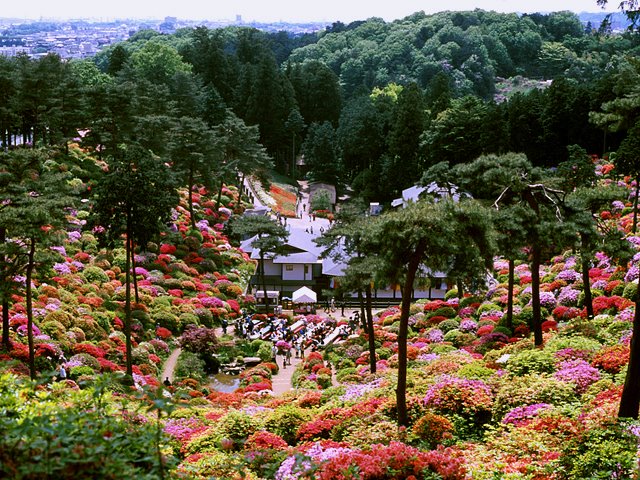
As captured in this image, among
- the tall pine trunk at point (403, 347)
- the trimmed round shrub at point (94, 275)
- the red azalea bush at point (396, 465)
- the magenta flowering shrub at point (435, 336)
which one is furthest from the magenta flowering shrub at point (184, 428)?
the trimmed round shrub at point (94, 275)

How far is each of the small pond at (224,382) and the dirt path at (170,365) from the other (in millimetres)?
1724

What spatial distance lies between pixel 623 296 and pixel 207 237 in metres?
30.5

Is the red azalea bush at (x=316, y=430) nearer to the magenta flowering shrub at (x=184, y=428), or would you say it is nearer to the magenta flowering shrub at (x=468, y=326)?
the magenta flowering shrub at (x=184, y=428)

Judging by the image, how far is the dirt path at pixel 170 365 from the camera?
3347 cm

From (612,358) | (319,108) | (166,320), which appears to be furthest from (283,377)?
(319,108)

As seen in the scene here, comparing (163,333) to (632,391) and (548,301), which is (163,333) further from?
(632,391)

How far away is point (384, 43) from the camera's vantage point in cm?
A: 15638

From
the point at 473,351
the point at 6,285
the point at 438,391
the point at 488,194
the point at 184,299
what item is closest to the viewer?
the point at 438,391

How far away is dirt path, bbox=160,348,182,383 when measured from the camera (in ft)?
110

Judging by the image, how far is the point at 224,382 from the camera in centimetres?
3378

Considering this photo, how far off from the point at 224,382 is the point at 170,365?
2.85 meters

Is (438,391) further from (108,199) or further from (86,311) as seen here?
(86,311)

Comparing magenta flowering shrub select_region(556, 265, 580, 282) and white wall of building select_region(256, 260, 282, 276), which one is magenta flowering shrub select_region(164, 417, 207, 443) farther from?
white wall of building select_region(256, 260, 282, 276)

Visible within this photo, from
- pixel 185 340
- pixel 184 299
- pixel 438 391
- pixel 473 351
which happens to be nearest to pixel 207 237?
pixel 184 299
